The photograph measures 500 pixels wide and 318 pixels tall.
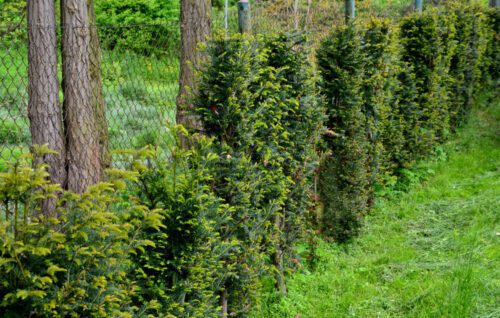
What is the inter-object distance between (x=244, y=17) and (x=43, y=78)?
72.4 inches

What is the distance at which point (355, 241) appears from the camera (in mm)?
6812

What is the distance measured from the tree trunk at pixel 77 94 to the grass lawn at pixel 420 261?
208 cm

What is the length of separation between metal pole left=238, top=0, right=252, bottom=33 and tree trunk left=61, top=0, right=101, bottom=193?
1.39m

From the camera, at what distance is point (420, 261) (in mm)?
6125

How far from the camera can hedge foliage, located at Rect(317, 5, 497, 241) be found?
21.9 ft

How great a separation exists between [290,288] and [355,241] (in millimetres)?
1579

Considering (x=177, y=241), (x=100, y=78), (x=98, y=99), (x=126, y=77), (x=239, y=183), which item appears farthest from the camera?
(x=98, y=99)

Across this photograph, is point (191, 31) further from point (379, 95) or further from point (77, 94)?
point (379, 95)

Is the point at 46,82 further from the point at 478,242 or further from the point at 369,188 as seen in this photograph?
the point at 478,242

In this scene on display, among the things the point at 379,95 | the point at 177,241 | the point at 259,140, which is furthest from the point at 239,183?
the point at 379,95

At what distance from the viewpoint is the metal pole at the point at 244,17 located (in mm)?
5195

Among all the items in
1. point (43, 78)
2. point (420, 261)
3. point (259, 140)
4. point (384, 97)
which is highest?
point (43, 78)

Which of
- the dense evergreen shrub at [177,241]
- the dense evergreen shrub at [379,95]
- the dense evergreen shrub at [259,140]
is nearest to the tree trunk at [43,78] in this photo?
the dense evergreen shrub at [259,140]

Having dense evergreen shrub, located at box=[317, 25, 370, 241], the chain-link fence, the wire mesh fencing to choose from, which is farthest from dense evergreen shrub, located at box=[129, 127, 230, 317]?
dense evergreen shrub, located at box=[317, 25, 370, 241]
